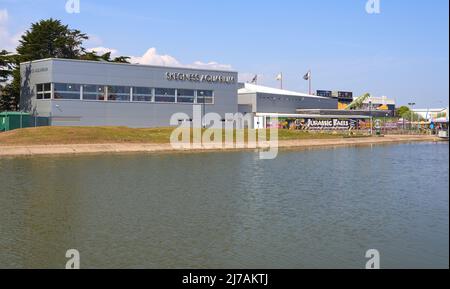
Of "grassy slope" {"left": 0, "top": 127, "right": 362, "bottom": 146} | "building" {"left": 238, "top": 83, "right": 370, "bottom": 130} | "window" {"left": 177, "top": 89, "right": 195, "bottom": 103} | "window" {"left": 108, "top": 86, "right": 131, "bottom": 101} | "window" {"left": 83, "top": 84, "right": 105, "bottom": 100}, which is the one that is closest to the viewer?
"grassy slope" {"left": 0, "top": 127, "right": 362, "bottom": 146}

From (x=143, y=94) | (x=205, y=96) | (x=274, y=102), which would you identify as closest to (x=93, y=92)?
(x=143, y=94)

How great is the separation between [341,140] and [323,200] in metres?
64.7

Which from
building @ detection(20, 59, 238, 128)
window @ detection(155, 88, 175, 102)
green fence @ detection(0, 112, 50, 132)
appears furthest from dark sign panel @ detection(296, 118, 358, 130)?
green fence @ detection(0, 112, 50, 132)

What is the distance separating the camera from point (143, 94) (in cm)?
8275

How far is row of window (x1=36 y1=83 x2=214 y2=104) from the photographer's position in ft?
247

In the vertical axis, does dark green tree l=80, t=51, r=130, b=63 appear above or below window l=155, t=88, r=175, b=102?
above

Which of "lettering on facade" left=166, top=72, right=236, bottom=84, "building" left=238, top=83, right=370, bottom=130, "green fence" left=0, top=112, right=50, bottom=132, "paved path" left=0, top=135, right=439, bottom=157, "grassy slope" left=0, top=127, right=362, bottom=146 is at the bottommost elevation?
"paved path" left=0, top=135, right=439, bottom=157

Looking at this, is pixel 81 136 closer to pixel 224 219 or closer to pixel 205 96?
pixel 205 96

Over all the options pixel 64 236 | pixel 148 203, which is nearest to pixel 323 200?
pixel 148 203

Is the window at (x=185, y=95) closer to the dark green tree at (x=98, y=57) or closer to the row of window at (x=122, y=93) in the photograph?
the row of window at (x=122, y=93)

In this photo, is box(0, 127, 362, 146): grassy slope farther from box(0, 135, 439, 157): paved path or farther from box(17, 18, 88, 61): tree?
box(17, 18, 88, 61): tree

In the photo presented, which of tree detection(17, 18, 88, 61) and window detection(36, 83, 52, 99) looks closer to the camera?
window detection(36, 83, 52, 99)

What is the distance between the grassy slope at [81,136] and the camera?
61.1m

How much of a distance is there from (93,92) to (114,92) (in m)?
3.39
